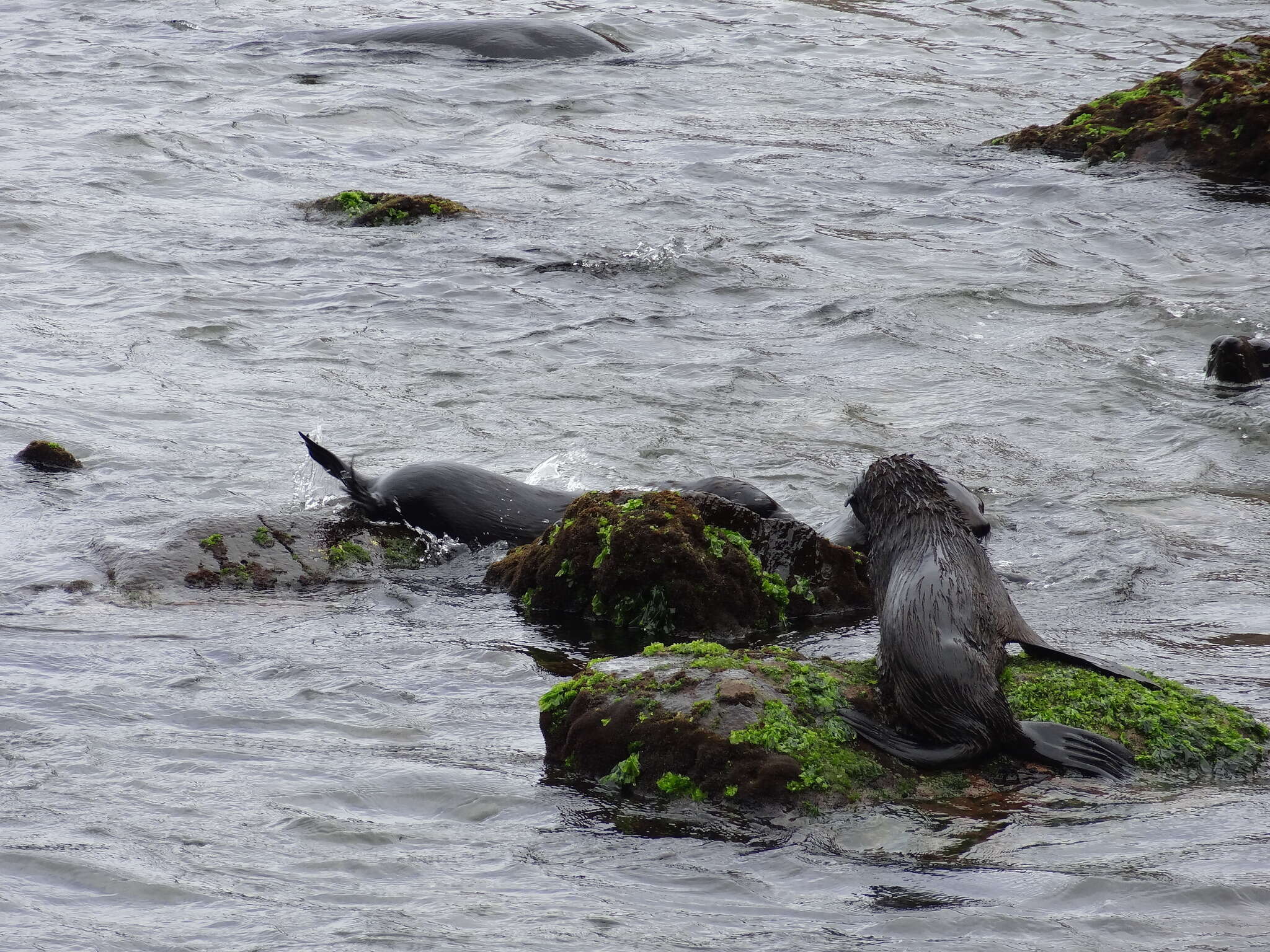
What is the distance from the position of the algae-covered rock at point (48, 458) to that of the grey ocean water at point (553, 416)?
0.28 feet

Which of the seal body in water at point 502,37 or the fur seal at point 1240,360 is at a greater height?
the seal body in water at point 502,37

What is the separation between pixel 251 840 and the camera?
426 centimetres

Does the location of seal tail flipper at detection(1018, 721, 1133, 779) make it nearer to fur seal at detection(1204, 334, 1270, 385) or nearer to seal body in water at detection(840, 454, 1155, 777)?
seal body in water at detection(840, 454, 1155, 777)

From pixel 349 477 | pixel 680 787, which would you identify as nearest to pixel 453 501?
pixel 349 477

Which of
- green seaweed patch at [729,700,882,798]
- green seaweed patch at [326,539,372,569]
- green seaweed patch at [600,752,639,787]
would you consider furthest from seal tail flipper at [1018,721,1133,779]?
green seaweed patch at [326,539,372,569]

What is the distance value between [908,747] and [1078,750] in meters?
0.51

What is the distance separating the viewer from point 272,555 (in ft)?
22.8

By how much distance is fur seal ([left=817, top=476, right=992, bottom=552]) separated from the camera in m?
6.14

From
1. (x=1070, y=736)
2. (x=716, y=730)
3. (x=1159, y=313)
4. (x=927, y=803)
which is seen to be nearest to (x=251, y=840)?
(x=716, y=730)

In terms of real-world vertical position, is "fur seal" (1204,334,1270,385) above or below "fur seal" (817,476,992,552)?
above

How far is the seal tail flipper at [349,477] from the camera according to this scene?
734 centimetres

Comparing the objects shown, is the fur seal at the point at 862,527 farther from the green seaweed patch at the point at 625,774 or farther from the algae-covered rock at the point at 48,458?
the algae-covered rock at the point at 48,458

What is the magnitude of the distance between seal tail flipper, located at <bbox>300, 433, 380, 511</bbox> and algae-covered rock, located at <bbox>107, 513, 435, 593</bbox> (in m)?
0.10

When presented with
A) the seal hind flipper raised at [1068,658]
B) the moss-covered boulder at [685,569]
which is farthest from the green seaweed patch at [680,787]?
the moss-covered boulder at [685,569]
